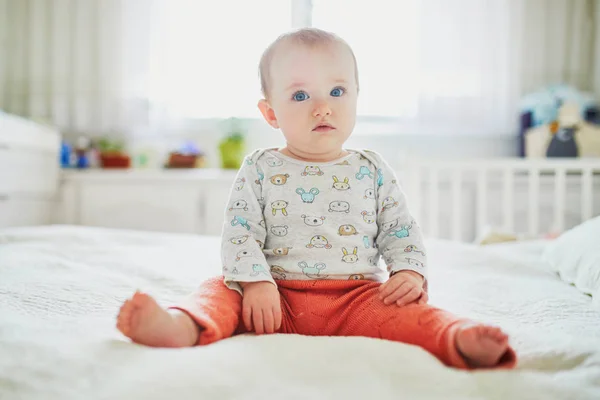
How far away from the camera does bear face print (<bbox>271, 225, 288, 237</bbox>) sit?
846 mm

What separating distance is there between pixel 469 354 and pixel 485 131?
2.17m

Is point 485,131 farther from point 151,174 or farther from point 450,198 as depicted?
point 151,174

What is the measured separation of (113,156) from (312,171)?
5.98ft

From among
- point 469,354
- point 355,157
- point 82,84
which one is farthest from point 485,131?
point 469,354

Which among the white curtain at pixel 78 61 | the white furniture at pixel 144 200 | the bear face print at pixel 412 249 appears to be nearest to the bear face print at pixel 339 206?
the bear face print at pixel 412 249

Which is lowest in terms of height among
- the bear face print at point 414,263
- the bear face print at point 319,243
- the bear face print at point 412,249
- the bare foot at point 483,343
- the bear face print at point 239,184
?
the bare foot at point 483,343

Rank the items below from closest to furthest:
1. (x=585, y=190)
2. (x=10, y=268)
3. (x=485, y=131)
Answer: (x=10, y=268) → (x=585, y=190) → (x=485, y=131)

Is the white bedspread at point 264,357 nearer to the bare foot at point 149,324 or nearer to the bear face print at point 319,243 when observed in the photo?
the bare foot at point 149,324

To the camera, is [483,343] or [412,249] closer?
[483,343]

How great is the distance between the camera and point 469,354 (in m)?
0.58

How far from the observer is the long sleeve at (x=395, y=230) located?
0.81 meters

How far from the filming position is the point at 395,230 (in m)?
0.87

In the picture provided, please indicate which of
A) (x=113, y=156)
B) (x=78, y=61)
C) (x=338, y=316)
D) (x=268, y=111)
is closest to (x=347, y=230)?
(x=338, y=316)

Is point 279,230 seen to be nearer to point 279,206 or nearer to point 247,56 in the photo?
point 279,206
